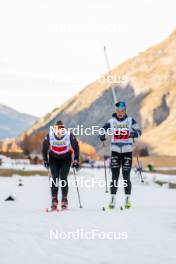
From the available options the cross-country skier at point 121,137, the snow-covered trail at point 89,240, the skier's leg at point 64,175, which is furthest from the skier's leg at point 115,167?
the snow-covered trail at point 89,240

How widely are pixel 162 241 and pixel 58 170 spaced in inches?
232

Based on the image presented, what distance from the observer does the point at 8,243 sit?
8.63 m

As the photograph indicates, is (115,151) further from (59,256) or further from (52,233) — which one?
(59,256)

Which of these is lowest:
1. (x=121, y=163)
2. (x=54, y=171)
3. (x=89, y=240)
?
(x=89, y=240)

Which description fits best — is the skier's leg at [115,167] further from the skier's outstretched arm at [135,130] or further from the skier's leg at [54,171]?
the skier's leg at [54,171]

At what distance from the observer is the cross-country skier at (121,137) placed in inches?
539

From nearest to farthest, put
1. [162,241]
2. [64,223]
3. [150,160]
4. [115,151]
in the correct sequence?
[162,241] → [64,223] → [115,151] → [150,160]

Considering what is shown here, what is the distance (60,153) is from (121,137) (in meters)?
1.63

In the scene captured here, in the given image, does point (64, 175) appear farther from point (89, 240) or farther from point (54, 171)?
point (89, 240)

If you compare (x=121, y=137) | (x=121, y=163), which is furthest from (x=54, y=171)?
(x=121, y=137)

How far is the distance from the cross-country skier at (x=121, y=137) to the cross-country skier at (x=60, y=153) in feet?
2.88

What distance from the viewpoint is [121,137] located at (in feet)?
45.4

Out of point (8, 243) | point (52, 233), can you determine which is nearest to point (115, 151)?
point (52, 233)

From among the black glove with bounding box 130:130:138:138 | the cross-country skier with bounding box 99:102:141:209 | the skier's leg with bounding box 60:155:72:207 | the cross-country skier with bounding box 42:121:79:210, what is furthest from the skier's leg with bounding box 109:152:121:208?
the skier's leg with bounding box 60:155:72:207
